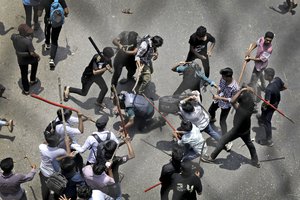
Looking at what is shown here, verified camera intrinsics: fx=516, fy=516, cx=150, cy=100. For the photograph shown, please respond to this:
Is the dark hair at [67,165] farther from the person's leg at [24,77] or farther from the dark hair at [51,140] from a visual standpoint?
the person's leg at [24,77]

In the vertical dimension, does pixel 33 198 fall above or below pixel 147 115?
below

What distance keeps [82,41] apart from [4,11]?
173 centimetres

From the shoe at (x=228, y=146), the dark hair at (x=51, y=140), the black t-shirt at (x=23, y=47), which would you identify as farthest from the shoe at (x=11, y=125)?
the shoe at (x=228, y=146)

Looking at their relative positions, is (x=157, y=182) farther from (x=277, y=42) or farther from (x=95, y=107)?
(x=277, y=42)

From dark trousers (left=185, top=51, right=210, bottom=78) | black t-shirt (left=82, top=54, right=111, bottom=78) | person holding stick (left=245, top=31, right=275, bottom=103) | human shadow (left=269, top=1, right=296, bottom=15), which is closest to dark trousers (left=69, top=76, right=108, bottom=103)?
black t-shirt (left=82, top=54, right=111, bottom=78)

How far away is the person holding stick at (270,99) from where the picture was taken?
8031mm

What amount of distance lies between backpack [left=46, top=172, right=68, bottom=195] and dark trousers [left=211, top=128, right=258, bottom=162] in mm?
2645

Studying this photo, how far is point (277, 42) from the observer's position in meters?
10.3

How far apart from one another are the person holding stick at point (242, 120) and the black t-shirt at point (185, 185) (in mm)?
1466

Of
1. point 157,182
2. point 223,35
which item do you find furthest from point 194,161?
point 223,35

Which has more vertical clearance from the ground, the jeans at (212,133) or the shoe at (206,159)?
the jeans at (212,133)

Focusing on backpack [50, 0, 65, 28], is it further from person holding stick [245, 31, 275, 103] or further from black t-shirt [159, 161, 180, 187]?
black t-shirt [159, 161, 180, 187]

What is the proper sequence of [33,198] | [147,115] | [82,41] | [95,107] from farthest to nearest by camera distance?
[82,41]
[95,107]
[147,115]
[33,198]

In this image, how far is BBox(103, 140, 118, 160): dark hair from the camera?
6.77 metres
